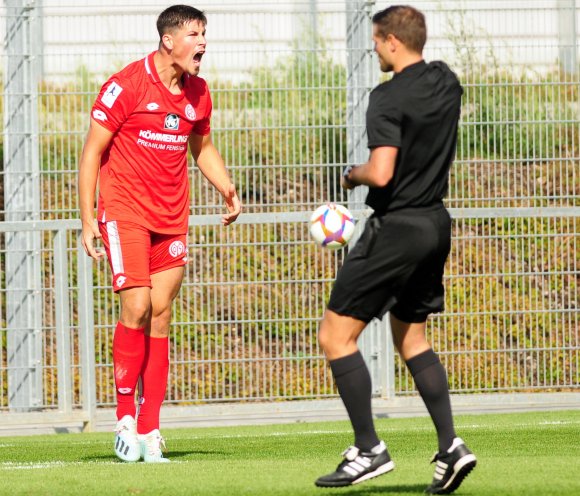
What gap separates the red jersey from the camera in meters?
8.02

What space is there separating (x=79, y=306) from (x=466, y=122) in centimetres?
388

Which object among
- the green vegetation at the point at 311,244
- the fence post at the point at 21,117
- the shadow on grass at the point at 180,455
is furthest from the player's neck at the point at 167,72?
the fence post at the point at 21,117

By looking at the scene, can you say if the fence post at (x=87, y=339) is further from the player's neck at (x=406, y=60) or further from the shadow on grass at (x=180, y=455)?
the player's neck at (x=406, y=60)

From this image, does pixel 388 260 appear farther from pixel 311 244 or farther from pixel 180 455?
pixel 311 244

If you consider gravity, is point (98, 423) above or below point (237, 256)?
below

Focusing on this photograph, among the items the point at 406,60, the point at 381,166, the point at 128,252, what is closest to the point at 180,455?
the point at 128,252

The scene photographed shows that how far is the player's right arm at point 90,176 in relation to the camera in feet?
26.0

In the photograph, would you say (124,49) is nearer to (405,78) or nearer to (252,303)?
(252,303)

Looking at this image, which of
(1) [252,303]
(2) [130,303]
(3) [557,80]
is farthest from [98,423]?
(3) [557,80]

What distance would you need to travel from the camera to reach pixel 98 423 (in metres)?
11.8

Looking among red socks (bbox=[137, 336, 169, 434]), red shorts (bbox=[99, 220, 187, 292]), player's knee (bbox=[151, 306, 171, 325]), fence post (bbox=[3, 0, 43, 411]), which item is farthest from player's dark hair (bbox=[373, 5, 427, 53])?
fence post (bbox=[3, 0, 43, 411])

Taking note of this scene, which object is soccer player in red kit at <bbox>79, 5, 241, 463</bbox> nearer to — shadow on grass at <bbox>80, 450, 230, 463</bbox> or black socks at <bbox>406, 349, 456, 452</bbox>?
shadow on grass at <bbox>80, 450, 230, 463</bbox>

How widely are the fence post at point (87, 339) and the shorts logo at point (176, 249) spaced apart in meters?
2.99

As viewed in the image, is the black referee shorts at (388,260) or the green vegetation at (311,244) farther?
the green vegetation at (311,244)
